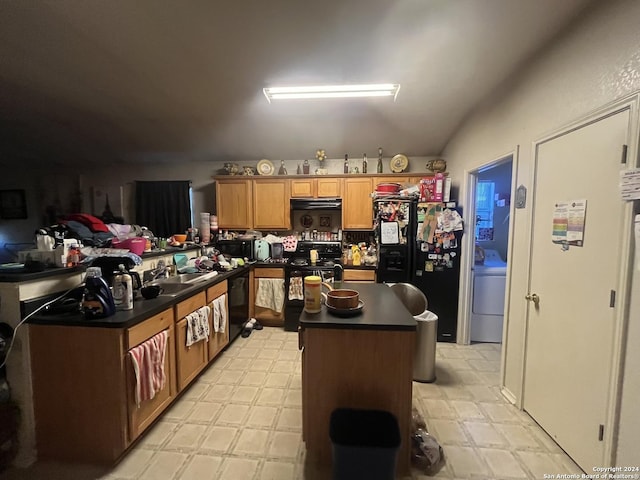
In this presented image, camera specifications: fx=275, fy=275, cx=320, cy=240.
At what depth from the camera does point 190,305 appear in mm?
2377

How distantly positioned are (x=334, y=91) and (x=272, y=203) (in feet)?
6.31

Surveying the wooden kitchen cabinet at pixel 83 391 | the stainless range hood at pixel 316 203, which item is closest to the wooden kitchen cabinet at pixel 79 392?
the wooden kitchen cabinet at pixel 83 391

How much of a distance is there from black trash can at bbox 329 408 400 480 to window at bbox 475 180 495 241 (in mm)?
3238

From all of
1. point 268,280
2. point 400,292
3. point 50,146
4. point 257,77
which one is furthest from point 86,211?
point 400,292

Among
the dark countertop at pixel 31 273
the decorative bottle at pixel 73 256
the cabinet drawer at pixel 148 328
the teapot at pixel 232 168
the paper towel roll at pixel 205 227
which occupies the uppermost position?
the teapot at pixel 232 168

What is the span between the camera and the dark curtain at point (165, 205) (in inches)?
182

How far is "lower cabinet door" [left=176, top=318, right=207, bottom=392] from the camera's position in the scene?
7.27 feet

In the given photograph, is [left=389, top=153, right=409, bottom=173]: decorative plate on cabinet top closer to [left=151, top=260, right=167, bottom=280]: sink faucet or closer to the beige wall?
the beige wall

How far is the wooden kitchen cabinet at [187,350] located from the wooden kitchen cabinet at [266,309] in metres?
1.29

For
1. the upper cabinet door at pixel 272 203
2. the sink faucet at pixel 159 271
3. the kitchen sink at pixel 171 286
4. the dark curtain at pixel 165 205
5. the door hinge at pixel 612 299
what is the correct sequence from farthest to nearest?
1. the dark curtain at pixel 165 205
2. the upper cabinet door at pixel 272 203
3. the sink faucet at pixel 159 271
4. the kitchen sink at pixel 171 286
5. the door hinge at pixel 612 299

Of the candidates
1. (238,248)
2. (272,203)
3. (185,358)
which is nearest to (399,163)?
(272,203)

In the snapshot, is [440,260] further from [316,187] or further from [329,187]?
[316,187]

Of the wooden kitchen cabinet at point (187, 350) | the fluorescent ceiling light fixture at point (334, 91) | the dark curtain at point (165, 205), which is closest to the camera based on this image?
the wooden kitchen cabinet at point (187, 350)

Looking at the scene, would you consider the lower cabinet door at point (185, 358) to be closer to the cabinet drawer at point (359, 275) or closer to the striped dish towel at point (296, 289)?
the striped dish towel at point (296, 289)
